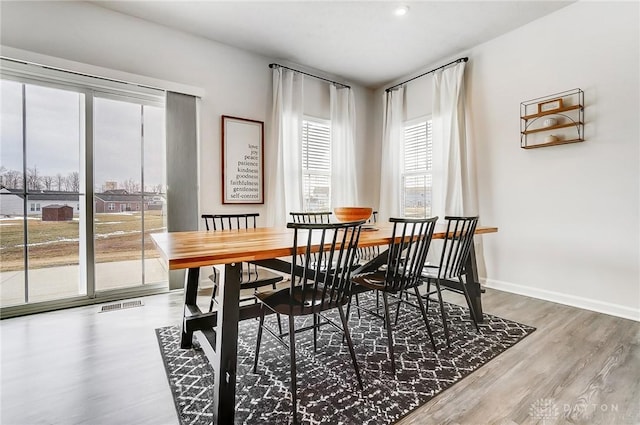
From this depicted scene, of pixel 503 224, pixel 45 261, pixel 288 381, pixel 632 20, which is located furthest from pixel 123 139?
pixel 632 20

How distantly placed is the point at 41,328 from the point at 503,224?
4.55 metres

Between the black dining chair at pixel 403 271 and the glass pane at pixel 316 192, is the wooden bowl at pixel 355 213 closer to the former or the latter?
the black dining chair at pixel 403 271

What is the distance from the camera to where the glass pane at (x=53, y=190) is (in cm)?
277

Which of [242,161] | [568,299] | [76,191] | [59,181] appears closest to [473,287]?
[568,299]

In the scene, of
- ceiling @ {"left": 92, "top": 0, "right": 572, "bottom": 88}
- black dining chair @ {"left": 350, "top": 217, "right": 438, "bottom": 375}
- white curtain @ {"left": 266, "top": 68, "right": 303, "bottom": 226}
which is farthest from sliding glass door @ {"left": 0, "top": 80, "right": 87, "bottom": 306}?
black dining chair @ {"left": 350, "top": 217, "right": 438, "bottom": 375}

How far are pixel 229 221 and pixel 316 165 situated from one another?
6.45 ft

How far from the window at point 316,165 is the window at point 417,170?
118cm

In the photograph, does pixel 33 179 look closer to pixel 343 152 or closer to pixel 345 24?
pixel 345 24

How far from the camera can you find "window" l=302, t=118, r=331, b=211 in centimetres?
436

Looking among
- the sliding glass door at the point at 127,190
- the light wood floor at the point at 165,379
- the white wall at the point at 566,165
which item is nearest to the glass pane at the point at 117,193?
the sliding glass door at the point at 127,190

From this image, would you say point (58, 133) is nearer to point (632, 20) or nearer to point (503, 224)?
point (503, 224)

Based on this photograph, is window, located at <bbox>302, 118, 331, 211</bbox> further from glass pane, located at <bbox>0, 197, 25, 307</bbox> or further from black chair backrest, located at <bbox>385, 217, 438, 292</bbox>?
glass pane, located at <bbox>0, 197, 25, 307</bbox>

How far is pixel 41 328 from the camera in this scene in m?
2.40

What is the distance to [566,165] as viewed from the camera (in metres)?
3.02
